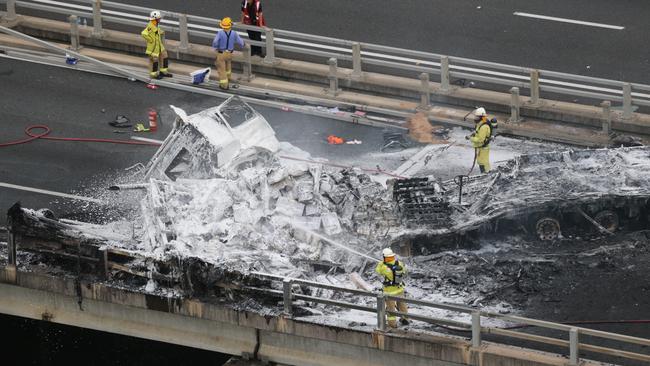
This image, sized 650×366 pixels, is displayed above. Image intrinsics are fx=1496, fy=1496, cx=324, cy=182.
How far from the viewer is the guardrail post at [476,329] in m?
23.2

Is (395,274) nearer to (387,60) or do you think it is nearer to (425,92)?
(425,92)

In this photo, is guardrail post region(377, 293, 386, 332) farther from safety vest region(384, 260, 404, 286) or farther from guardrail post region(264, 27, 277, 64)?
guardrail post region(264, 27, 277, 64)

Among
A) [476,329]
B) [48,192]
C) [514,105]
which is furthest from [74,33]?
[476,329]

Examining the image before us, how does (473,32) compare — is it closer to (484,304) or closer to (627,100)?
(627,100)

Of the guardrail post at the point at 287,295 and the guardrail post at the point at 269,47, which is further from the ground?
the guardrail post at the point at 269,47

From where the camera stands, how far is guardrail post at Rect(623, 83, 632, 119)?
3127cm

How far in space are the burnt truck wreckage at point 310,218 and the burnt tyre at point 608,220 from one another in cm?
2

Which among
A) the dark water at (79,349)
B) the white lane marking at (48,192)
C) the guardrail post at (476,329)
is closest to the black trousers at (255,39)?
the white lane marking at (48,192)

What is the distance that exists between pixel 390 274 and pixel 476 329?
1.70m

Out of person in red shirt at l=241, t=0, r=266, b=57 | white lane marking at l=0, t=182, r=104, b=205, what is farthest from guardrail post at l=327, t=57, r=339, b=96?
white lane marking at l=0, t=182, r=104, b=205

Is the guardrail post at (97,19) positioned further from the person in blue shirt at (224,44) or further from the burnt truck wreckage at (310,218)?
the burnt truck wreckage at (310,218)

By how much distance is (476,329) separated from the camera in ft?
77.2

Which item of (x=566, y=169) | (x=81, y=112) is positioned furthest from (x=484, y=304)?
(x=81, y=112)

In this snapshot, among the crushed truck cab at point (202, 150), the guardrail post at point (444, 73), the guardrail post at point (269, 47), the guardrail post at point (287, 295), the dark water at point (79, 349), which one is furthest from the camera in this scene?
the guardrail post at point (269, 47)
